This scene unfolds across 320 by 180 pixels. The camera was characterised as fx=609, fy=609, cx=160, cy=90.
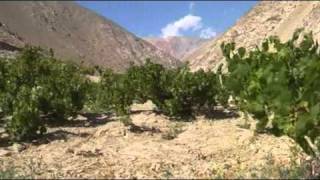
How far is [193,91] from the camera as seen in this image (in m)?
14.6

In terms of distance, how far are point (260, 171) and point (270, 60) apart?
5.65 ft

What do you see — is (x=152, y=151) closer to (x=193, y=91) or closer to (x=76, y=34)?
(x=193, y=91)

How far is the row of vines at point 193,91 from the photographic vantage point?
28.5 feet

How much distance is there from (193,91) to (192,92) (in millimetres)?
34

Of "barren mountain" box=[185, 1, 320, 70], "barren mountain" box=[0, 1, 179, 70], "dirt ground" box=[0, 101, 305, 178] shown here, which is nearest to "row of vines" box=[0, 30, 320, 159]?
"dirt ground" box=[0, 101, 305, 178]

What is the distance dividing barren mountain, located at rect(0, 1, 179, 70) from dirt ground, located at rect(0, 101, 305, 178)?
251 feet

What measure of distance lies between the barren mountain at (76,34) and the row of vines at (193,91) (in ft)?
241

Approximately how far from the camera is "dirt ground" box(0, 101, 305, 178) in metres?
9.64

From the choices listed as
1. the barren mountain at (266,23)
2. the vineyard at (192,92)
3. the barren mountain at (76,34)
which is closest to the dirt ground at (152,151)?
the vineyard at (192,92)

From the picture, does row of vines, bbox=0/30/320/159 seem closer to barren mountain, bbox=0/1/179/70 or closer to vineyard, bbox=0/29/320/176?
vineyard, bbox=0/29/320/176

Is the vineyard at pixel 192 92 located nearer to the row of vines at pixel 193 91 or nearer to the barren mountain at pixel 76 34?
the row of vines at pixel 193 91

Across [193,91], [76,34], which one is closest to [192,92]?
[193,91]

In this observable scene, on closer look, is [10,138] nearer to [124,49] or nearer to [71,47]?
[71,47]

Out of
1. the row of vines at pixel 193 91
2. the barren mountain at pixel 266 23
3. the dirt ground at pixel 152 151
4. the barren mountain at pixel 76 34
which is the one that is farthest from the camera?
the barren mountain at pixel 76 34
